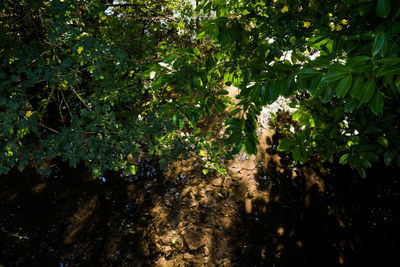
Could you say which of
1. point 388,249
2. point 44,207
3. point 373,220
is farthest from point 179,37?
point 388,249

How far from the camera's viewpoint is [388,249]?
132 inches

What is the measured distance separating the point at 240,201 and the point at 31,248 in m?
2.97

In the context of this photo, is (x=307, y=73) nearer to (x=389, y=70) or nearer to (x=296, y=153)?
(x=389, y=70)

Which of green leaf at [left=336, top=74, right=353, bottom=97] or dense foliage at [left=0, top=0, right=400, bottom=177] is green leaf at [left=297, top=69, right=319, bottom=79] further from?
green leaf at [left=336, top=74, right=353, bottom=97]

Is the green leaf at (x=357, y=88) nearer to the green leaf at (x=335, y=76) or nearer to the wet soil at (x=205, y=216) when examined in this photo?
the green leaf at (x=335, y=76)

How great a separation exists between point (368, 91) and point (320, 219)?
10.8ft

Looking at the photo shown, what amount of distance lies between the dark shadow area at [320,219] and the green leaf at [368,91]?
9.45 feet

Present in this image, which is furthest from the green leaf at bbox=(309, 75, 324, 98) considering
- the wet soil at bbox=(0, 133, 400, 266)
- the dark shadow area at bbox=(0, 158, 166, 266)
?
the dark shadow area at bbox=(0, 158, 166, 266)

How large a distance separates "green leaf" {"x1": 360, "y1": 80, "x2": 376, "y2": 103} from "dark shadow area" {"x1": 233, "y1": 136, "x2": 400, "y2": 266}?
9.45ft

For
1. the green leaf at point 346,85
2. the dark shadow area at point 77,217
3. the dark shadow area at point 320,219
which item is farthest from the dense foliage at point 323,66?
the dark shadow area at point 77,217

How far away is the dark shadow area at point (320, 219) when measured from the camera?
3.24 meters

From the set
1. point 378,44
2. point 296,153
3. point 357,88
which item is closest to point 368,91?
point 357,88

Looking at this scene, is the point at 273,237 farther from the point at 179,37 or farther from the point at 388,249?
the point at 179,37

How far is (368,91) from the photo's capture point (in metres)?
0.87
